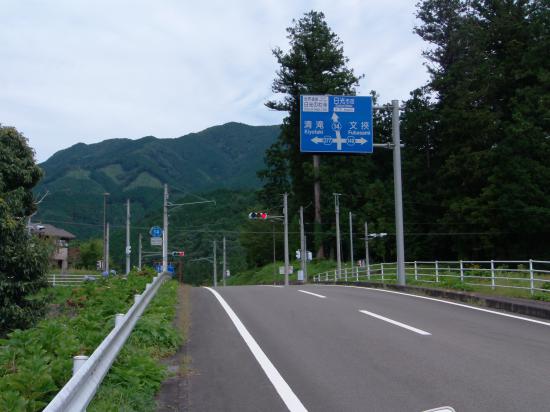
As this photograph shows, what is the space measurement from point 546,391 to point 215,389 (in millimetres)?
3429

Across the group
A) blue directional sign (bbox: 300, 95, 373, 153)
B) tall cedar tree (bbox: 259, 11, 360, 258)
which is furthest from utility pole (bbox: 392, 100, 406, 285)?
tall cedar tree (bbox: 259, 11, 360, 258)

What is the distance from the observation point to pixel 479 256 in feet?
154

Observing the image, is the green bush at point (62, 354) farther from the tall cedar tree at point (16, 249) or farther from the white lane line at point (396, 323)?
the tall cedar tree at point (16, 249)

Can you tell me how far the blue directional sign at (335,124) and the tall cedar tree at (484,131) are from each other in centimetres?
2407

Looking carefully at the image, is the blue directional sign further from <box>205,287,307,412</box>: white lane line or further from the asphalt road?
<box>205,287,307,412</box>: white lane line

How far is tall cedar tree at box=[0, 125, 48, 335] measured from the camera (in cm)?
1708

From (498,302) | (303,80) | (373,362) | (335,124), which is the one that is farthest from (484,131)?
(373,362)

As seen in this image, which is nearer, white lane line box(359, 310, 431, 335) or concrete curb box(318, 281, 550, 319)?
white lane line box(359, 310, 431, 335)

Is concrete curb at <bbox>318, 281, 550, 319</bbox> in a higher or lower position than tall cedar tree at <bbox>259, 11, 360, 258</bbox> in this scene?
lower

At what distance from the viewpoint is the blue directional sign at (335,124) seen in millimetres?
19344

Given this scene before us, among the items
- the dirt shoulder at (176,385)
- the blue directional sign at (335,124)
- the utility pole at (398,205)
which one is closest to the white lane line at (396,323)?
the dirt shoulder at (176,385)

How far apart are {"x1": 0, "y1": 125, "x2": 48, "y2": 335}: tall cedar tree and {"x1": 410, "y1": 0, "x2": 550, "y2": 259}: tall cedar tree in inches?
1264

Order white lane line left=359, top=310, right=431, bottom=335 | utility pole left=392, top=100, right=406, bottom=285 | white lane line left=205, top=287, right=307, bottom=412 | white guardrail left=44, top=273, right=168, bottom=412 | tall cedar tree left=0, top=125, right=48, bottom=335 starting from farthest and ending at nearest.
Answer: utility pole left=392, top=100, right=406, bottom=285, tall cedar tree left=0, top=125, right=48, bottom=335, white lane line left=359, top=310, right=431, bottom=335, white lane line left=205, top=287, right=307, bottom=412, white guardrail left=44, top=273, right=168, bottom=412

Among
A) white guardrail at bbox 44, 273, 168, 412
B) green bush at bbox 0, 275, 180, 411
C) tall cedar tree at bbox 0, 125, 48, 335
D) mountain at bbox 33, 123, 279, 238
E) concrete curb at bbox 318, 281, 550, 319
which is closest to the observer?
white guardrail at bbox 44, 273, 168, 412
